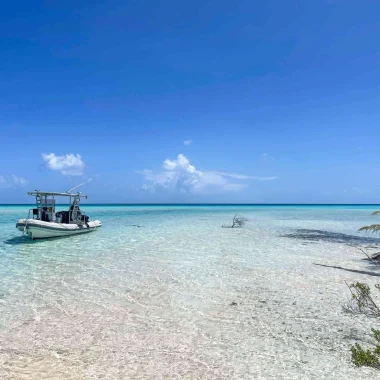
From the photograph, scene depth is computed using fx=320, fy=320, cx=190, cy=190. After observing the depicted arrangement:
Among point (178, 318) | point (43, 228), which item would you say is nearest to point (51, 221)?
point (43, 228)

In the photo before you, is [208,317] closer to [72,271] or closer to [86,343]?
[86,343]

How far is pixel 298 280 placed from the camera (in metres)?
11.3

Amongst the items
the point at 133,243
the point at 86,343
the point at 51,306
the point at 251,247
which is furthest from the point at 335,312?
the point at 133,243

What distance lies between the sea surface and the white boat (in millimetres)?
5625

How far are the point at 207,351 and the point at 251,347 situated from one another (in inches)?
34.0

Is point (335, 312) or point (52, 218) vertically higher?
point (52, 218)

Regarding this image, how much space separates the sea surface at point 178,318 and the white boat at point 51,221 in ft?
18.5

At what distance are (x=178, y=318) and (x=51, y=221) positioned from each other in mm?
17498

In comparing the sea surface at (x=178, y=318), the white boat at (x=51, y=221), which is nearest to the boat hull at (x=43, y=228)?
the white boat at (x=51, y=221)

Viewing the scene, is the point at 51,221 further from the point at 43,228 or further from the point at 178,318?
the point at 178,318

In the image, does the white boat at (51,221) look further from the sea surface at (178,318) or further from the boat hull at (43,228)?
the sea surface at (178,318)

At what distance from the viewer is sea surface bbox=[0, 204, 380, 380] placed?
5371 millimetres

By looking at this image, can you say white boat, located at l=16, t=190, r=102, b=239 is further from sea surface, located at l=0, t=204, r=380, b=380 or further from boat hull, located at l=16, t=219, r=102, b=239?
sea surface, located at l=0, t=204, r=380, b=380

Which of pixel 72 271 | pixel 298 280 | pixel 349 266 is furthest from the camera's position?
pixel 349 266
